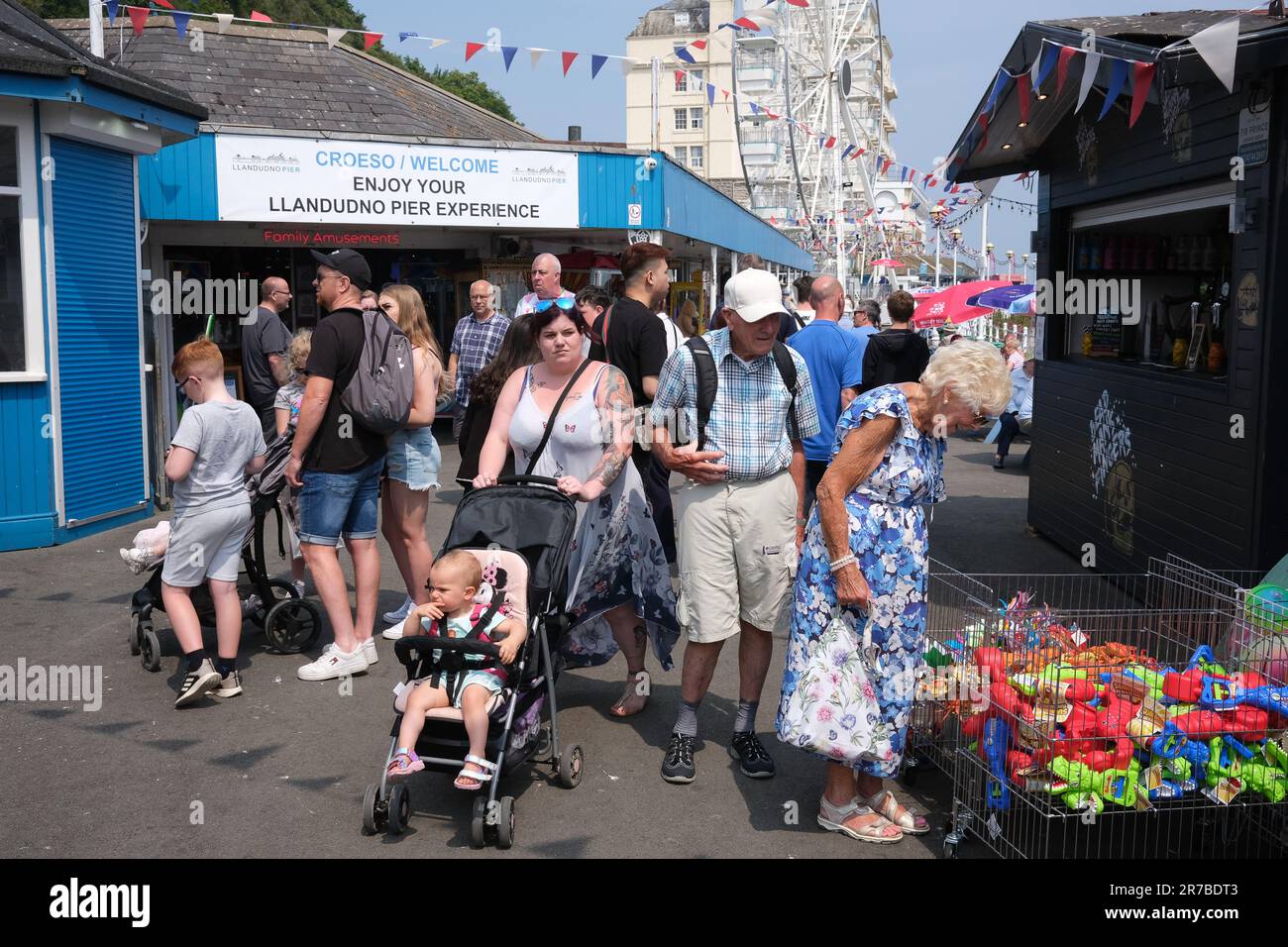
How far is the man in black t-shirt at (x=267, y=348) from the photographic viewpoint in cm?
972

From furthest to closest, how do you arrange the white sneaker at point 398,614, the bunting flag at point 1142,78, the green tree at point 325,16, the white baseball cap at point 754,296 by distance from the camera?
the green tree at point 325,16, the white sneaker at point 398,614, the bunting flag at point 1142,78, the white baseball cap at point 754,296

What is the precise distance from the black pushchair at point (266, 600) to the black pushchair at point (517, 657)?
6.19 feet

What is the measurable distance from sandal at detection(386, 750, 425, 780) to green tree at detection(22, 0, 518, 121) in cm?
1760

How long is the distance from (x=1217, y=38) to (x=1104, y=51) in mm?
999

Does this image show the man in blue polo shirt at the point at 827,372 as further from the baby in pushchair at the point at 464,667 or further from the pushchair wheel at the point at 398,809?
the pushchair wheel at the point at 398,809

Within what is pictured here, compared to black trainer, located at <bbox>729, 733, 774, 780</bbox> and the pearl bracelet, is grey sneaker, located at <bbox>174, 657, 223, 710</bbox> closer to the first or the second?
black trainer, located at <bbox>729, 733, 774, 780</bbox>

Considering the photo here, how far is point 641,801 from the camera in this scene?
461cm

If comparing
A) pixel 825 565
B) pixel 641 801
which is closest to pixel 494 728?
pixel 641 801

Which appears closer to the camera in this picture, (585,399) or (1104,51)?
(585,399)

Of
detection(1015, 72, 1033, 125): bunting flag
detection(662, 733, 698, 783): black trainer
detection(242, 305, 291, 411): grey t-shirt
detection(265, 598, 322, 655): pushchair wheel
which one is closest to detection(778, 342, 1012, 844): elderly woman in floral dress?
detection(662, 733, 698, 783): black trainer

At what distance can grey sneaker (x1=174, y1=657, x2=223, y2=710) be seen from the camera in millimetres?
5527

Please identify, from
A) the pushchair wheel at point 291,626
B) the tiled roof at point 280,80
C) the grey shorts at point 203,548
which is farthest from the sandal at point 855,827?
the tiled roof at point 280,80
